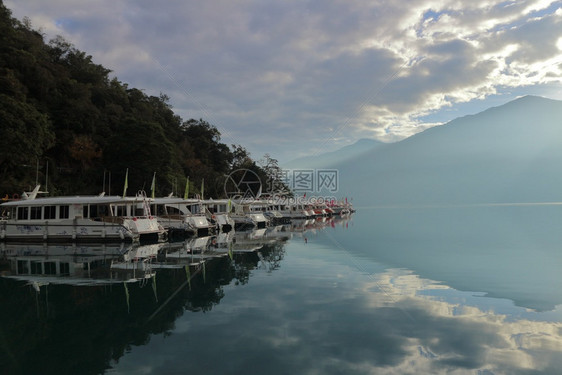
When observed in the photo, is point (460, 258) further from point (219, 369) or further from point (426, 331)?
point (219, 369)

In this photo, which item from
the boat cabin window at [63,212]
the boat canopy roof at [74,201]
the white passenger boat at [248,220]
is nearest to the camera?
the boat canopy roof at [74,201]

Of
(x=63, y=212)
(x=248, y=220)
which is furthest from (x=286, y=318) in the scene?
(x=248, y=220)

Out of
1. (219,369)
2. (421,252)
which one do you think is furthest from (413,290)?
(421,252)

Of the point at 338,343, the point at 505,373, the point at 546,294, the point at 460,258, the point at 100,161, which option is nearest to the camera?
the point at 505,373

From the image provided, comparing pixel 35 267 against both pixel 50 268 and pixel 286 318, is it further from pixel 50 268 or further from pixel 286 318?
pixel 286 318

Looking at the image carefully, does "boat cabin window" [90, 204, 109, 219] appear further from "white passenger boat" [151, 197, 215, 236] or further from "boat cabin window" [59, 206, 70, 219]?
"white passenger boat" [151, 197, 215, 236]

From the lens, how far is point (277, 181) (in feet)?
424

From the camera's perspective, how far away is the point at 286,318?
39.3 ft

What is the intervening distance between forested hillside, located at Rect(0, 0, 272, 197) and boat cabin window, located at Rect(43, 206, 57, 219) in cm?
1302

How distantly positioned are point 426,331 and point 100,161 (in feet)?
190

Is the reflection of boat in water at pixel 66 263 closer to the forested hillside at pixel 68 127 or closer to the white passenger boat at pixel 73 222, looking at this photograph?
the white passenger boat at pixel 73 222

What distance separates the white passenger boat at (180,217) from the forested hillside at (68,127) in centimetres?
1310

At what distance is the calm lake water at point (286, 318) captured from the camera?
8828 mm

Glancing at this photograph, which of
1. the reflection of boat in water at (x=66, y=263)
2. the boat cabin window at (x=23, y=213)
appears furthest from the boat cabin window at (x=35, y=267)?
the boat cabin window at (x=23, y=213)
